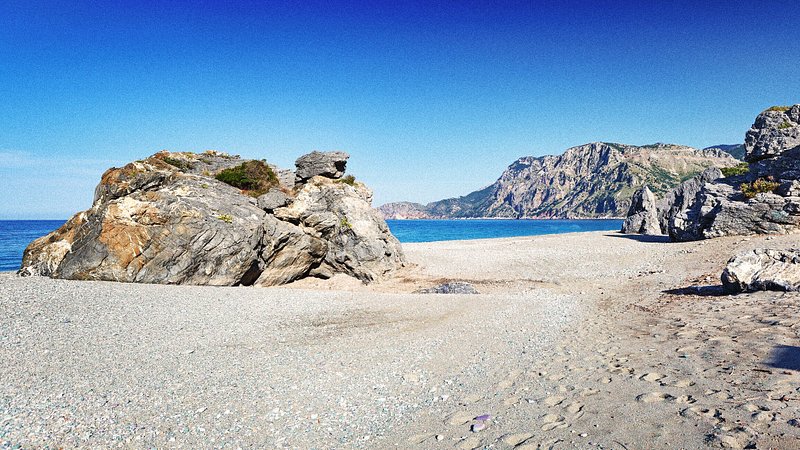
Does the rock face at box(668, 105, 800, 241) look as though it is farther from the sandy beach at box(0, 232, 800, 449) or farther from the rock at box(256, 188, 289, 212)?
the rock at box(256, 188, 289, 212)

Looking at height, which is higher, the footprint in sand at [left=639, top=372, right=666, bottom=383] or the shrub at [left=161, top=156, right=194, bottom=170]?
the shrub at [left=161, top=156, right=194, bottom=170]

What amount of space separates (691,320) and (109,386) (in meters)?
12.6

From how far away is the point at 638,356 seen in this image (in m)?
7.66

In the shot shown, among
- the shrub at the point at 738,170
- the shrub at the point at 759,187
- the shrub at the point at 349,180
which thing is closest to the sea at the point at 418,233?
the shrub at the point at 349,180

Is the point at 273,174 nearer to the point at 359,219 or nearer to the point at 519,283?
the point at 359,219

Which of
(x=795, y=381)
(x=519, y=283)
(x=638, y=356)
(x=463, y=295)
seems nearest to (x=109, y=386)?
→ (x=638, y=356)

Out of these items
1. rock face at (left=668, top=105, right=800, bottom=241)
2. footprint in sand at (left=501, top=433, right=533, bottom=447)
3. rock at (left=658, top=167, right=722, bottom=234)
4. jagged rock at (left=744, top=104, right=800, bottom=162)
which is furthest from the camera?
rock at (left=658, top=167, right=722, bottom=234)

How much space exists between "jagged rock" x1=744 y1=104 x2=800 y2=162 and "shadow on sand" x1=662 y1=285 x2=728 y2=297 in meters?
20.9

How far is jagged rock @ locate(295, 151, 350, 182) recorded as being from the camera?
2556 cm

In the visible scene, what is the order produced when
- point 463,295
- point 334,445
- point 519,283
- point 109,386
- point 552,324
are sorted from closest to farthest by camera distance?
point 334,445 → point 109,386 → point 552,324 → point 463,295 → point 519,283

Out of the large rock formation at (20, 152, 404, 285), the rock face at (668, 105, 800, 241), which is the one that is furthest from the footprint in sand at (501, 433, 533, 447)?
the rock face at (668, 105, 800, 241)

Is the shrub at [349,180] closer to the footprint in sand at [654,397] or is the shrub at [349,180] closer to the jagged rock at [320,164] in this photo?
the jagged rock at [320,164]

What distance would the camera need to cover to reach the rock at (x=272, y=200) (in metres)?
20.4

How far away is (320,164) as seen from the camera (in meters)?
25.6
